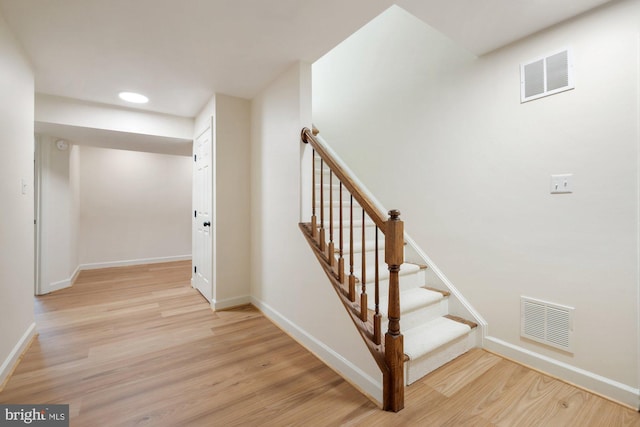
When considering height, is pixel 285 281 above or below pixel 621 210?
below

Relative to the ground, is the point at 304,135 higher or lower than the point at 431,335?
higher

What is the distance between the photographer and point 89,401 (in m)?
1.50

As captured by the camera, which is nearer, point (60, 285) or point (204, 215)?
point (204, 215)

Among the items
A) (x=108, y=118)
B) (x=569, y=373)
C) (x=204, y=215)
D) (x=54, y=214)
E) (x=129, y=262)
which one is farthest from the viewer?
(x=129, y=262)

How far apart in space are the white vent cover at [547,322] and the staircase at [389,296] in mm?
334

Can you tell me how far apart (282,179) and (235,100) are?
1.13 m

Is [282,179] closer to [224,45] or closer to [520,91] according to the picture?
[224,45]

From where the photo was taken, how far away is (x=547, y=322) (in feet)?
5.64

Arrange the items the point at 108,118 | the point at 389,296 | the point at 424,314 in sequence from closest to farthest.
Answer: the point at 389,296 < the point at 424,314 < the point at 108,118

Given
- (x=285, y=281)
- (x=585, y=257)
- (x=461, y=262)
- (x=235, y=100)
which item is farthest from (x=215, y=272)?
(x=585, y=257)

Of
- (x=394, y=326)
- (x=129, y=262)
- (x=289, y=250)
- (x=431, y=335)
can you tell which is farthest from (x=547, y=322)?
(x=129, y=262)

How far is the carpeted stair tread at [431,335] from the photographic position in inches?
65.6

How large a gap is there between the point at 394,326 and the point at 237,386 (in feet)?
3.23

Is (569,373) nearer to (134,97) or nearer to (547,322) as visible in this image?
(547,322)
